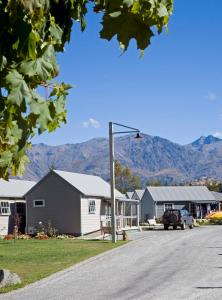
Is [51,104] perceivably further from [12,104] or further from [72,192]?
[72,192]

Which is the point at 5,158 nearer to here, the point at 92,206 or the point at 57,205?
the point at 57,205

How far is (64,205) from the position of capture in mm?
43156

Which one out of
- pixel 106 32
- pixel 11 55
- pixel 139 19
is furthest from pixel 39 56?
pixel 139 19

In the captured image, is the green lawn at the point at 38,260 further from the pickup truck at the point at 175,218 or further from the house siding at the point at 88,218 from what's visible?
the pickup truck at the point at 175,218

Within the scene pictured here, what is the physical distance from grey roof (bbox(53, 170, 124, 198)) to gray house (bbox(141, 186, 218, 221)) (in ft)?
81.6

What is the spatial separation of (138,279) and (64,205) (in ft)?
89.7

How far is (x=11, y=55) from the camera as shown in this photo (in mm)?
2506

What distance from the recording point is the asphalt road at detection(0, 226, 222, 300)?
1333 centimetres

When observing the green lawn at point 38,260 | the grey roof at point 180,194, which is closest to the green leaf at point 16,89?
the green lawn at point 38,260

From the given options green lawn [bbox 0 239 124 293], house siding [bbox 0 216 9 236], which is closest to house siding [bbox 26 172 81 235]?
house siding [bbox 0 216 9 236]

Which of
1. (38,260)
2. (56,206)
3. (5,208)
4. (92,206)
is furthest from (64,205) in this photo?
(38,260)

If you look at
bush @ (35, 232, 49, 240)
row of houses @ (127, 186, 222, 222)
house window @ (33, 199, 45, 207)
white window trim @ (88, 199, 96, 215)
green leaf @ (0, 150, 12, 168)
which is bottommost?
bush @ (35, 232, 49, 240)

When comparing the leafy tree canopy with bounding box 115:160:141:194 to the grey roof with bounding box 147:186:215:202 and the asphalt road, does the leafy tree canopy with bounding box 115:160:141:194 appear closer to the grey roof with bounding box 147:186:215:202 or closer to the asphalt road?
the grey roof with bounding box 147:186:215:202

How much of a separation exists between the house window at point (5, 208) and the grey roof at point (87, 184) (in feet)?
15.9
